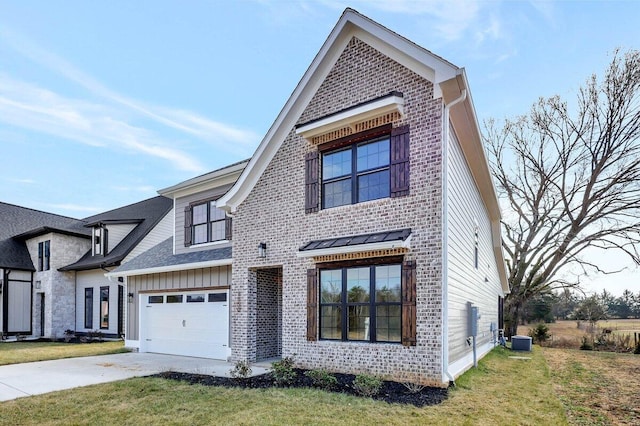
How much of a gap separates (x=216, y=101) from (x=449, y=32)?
9022 millimetres

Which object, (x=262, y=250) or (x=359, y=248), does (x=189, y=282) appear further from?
(x=359, y=248)

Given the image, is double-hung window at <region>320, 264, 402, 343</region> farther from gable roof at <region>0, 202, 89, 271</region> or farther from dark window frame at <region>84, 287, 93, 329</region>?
gable roof at <region>0, 202, 89, 271</region>

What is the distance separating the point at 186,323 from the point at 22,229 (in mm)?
17339

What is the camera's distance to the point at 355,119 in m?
9.38

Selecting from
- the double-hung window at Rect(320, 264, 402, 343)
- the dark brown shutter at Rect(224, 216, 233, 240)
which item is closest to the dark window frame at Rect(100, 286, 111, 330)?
the dark brown shutter at Rect(224, 216, 233, 240)

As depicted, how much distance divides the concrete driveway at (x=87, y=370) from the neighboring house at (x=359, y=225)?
95cm

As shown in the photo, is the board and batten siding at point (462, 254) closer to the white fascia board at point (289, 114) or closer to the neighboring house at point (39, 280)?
the white fascia board at point (289, 114)

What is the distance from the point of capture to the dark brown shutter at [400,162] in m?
8.79

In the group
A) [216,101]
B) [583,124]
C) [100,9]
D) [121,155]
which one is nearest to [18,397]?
[100,9]

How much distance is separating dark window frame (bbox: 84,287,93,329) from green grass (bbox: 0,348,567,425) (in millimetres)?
14237

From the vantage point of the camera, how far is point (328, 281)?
973cm

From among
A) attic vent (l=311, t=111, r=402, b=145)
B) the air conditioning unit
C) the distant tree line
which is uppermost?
attic vent (l=311, t=111, r=402, b=145)

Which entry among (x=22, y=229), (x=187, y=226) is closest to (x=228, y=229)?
(x=187, y=226)

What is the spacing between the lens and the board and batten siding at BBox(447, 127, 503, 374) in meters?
8.94
